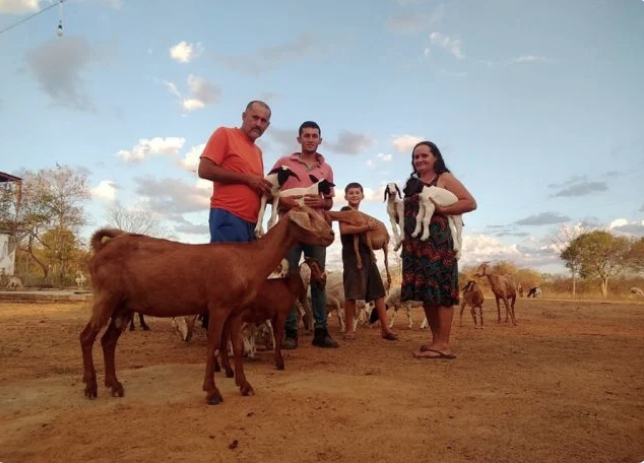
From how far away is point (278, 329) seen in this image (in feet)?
17.3

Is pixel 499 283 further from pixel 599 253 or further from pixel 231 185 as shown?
pixel 599 253

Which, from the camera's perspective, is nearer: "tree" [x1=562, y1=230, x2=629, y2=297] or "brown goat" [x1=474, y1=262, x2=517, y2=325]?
"brown goat" [x1=474, y1=262, x2=517, y2=325]

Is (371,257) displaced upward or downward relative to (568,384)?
upward

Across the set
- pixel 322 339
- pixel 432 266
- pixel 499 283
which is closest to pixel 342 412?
pixel 432 266

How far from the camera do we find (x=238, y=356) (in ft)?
12.8

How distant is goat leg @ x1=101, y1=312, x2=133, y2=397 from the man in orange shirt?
1.32 meters

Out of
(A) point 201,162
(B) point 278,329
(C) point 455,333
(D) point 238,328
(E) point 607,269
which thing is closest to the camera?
(D) point 238,328

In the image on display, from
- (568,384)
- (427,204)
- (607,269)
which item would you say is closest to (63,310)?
(427,204)

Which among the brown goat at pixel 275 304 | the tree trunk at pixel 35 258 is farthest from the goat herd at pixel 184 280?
the tree trunk at pixel 35 258

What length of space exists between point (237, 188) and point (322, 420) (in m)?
2.68

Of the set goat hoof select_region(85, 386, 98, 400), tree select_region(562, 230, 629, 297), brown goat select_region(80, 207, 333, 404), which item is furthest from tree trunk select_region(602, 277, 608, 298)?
goat hoof select_region(85, 386, 98, 400)

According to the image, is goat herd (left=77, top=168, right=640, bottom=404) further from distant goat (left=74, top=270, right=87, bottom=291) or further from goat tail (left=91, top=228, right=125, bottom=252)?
distant goat (left=74, top=270, right=87, bottom=291)

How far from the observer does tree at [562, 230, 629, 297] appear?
1399 inches

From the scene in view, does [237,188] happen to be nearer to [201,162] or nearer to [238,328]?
[201,162]
